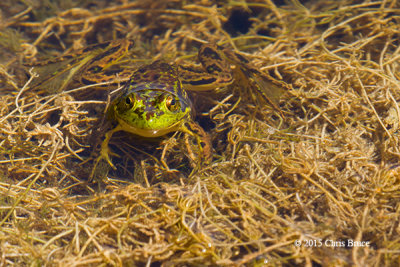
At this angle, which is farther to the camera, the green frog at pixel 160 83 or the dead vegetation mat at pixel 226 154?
the green frog at pixel 160 83

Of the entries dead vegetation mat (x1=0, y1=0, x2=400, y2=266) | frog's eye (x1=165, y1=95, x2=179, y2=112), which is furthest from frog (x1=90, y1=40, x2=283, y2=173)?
dead vegetation mat (x1=0, y1=0, x2=400, y2=266)

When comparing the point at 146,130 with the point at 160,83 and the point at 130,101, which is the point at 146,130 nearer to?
the point at 130,101

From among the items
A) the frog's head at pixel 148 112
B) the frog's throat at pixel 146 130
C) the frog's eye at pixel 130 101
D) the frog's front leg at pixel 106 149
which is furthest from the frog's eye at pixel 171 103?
the frog's front leg at pixel 106 149

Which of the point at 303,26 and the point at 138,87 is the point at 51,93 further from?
the point at 303,26

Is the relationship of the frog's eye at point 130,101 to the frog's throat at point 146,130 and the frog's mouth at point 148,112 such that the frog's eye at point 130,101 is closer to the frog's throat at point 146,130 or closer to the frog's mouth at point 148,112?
the frog's mouth at point 148,112

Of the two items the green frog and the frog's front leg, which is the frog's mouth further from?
the frog's front leg

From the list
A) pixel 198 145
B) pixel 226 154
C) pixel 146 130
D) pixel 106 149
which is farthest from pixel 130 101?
pixel 226 154

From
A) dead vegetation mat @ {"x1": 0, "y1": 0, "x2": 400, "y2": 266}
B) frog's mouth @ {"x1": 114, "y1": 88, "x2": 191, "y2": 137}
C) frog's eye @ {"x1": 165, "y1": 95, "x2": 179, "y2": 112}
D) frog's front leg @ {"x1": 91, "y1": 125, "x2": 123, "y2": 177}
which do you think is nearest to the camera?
dead vegetation mat @ {"x1": 0, "y1": 0, "x2": 400, "y2": 266}
